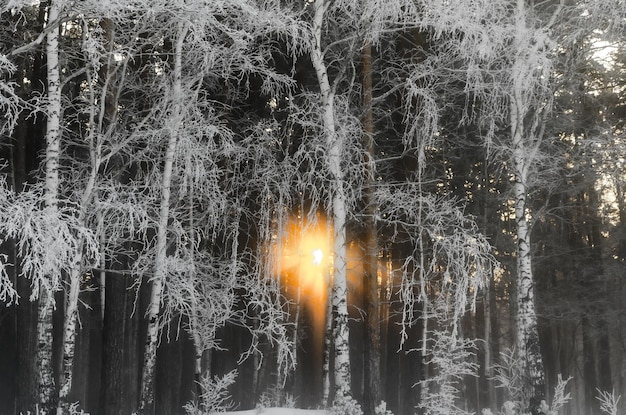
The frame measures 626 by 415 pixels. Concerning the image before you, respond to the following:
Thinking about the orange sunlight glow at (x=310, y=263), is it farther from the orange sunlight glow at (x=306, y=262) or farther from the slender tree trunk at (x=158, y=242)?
the slender tree trunk at (x=158, y=242)

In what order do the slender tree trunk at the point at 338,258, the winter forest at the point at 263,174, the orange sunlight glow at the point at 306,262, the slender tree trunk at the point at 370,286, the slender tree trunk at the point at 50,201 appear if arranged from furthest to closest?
the orange sunlight glow at the point at 306,262
the slender tree trunk at the point at 370,286
the slender tree trunk at the point at 338,258
the winter forest at the point at 263,174
the slender tree trunk at the point at 50,201

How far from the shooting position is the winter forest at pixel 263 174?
11.1 metres

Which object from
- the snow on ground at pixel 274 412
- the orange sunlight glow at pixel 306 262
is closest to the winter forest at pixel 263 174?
the orange sunlight glow at pixel 306 262

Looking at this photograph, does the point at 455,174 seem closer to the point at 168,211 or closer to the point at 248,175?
the point at 248,175

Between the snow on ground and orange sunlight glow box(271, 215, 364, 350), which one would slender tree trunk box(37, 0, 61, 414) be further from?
the snow on ground

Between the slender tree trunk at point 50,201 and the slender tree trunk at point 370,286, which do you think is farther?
the slender tree trunk at point 370,286

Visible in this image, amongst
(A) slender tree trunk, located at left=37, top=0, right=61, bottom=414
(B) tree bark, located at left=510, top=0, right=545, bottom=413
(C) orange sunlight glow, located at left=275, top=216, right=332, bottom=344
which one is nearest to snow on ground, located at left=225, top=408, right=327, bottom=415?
(C) orange sunlight glow, located at left=275, top=216, right=332, bottom=344

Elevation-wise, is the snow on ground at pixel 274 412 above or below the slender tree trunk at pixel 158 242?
below

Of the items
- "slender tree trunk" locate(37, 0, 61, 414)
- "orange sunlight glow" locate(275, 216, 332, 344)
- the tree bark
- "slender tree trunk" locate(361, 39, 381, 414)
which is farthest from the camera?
"orange sunlight glow" locate(275, 216, 332, 344)

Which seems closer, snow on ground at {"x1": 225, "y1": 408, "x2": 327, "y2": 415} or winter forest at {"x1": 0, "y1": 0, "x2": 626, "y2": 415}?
winter forest at {"x1": 0, "y1": 0, "x2": 626, "y2": 415}

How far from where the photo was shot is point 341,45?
50.2 feet

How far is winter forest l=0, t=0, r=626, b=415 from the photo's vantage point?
11.1 meters

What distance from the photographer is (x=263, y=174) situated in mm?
13852

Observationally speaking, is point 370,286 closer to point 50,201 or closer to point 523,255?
point 523,255
